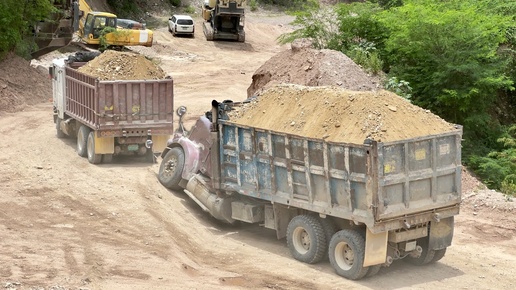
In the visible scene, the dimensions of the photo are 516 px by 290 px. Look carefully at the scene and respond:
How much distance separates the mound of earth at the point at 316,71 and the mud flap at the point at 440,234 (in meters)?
9.05

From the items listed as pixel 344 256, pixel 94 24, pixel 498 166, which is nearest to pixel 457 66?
pixel 498 166

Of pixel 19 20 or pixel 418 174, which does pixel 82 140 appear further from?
pixel 19 20

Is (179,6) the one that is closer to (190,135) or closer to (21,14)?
(21,14)

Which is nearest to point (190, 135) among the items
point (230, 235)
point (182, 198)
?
point (182, 198)

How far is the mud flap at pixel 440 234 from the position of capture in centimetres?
1546

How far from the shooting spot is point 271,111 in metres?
17.1

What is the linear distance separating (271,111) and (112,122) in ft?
18.2

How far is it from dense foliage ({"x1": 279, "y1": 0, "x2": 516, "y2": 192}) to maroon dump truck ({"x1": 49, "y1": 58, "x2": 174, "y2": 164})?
26.5 feet

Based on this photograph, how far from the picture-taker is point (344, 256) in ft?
50.0

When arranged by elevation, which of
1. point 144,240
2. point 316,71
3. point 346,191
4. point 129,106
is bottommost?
point 144,240

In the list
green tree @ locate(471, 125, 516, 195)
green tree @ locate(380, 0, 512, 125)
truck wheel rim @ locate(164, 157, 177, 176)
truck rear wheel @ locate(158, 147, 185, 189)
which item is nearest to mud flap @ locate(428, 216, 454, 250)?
truck rear wheel @ locate(158, 147, 185, 189)

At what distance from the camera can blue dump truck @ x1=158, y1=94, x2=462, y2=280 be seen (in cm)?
1455

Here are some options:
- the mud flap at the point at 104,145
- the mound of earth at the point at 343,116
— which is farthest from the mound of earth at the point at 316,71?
the mound of earth at the point at 343,116

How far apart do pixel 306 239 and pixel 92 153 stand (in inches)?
300
